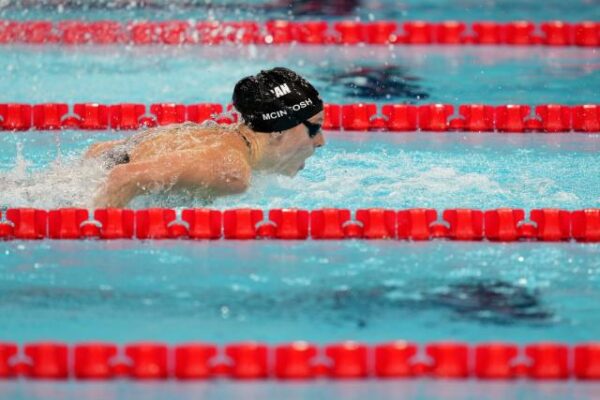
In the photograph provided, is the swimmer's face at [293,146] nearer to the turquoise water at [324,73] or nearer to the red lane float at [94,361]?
the red lane float at [94,361]

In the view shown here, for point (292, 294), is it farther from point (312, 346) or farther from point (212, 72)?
point (212, 72)

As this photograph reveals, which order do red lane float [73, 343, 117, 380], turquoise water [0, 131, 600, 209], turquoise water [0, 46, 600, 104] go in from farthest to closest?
turquoise water [0, 46, 600, 104]
turquoise water [0, 131, 600, 209]
red lane float [73, 343, 117, 380]

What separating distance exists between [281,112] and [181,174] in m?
0.46

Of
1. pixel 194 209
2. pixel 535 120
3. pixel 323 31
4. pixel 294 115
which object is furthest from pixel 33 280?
pixel 323 31

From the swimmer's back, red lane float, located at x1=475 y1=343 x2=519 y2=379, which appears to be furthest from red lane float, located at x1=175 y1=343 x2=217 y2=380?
the swimmer's back

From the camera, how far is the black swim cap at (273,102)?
4.71 metres

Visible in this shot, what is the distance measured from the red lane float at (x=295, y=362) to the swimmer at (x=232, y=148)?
1179 mm

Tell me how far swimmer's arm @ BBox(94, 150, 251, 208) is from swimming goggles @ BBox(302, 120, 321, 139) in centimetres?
31

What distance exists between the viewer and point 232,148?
4.65 meters

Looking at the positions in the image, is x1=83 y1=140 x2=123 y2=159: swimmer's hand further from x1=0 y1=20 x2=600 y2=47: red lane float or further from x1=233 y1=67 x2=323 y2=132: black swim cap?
x1=0 y1=20 x2=600 y2=47: red lane float

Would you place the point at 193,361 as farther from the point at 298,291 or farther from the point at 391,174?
the point at 391,174

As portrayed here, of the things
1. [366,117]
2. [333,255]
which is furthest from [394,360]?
[366,117]

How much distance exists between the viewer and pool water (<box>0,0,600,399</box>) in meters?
3.74

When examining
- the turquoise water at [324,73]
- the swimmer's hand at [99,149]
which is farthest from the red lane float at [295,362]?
the turquoise water at [324,73]
